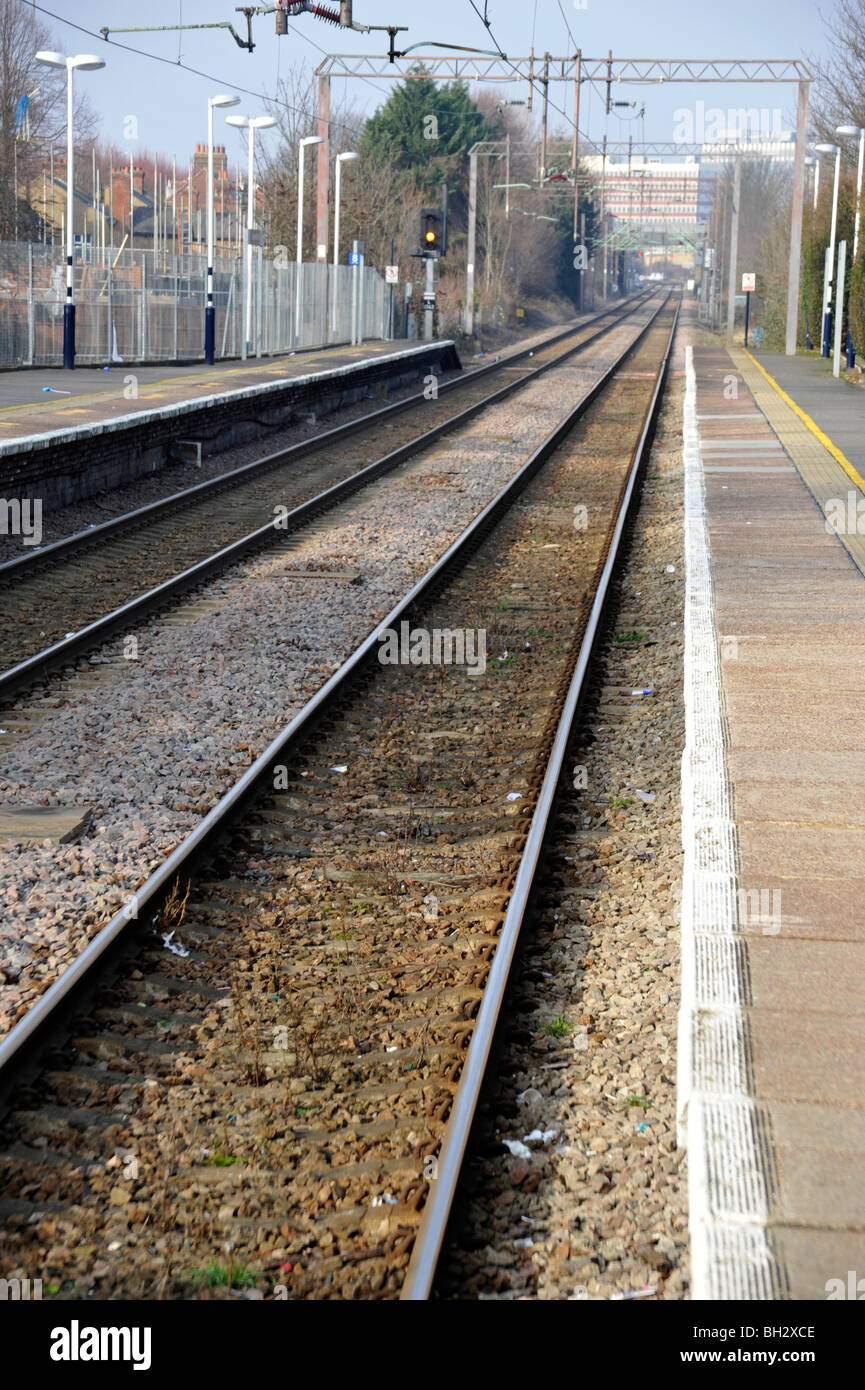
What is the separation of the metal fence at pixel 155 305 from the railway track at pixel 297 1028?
22.2m

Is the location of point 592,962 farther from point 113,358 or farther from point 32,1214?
point 113,358

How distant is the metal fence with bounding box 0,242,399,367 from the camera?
95.5ft

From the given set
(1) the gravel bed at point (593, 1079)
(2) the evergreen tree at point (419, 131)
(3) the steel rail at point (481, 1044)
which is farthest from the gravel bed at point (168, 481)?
(2) the evergreen tree at point (419, 131)

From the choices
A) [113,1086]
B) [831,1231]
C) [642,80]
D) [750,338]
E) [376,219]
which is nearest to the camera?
[831,1231]

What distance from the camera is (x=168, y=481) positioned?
19.5m

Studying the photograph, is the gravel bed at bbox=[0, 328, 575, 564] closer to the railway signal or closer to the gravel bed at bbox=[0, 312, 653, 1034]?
the gravel bed at bbox=[0, 312, 653, 1034]

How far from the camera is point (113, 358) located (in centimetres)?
3111

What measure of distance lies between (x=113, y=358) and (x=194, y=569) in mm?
19505

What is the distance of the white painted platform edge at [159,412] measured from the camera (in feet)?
51.5

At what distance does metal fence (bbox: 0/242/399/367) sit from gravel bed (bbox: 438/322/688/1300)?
2319 cm

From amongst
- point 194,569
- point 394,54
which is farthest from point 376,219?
point 194,569

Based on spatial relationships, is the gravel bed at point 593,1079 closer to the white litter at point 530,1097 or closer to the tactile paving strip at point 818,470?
the white litter at point 530,1097

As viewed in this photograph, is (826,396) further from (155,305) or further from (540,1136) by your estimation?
(540,1136)

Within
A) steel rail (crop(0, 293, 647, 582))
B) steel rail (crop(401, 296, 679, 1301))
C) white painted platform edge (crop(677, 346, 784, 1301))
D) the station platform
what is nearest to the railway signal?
steel rail (crop(0, 293, 647, 582))
